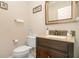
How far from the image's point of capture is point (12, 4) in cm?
305

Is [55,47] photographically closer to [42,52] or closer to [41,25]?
[42,52]

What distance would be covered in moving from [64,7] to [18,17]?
1624 millimetres

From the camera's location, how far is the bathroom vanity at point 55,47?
1306 millimetres

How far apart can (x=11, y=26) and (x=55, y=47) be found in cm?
180

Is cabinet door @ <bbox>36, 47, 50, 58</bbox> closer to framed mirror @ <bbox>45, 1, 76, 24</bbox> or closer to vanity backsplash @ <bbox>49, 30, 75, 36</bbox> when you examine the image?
vanity backsplash @ <bbox>49, 30, 75, 36</bbox>

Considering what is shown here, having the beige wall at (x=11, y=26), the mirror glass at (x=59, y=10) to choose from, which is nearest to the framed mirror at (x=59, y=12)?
the mirror glass at (x=59, y=10)

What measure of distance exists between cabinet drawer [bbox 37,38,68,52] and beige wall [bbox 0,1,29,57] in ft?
3.97

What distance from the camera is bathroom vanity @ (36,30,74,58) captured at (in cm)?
131

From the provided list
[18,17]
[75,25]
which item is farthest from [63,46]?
[18,17]

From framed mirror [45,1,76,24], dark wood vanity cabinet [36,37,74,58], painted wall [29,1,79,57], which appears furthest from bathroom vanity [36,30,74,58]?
framed mirror [45,1,76,24]

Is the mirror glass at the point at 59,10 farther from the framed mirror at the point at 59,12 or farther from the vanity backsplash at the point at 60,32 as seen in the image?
the vanity backsplash at the point at 60,32

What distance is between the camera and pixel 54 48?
5.10ft

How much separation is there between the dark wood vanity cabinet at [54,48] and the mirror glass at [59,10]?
64cm

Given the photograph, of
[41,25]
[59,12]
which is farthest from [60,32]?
[41,25]
